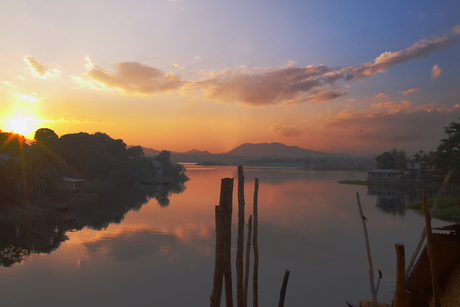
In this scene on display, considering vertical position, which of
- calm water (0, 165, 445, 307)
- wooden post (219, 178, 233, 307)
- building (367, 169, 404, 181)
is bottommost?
calm water (0, 165, 445, 307)

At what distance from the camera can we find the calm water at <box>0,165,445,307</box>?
11.8 metres

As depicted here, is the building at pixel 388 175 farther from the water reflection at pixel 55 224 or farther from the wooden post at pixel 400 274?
the wooden post at pixel 400 274

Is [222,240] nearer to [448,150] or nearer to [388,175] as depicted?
[448,150]

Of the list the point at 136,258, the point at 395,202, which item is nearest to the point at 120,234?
the point at 136,258

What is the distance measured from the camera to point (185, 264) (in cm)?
1538

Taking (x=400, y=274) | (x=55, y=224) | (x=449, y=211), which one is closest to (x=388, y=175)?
(x=449, y=211)

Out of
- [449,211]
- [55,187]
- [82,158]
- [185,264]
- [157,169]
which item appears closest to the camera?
[185,264]

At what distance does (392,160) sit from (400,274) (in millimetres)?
78424

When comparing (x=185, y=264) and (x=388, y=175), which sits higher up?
(x=388, y=175)

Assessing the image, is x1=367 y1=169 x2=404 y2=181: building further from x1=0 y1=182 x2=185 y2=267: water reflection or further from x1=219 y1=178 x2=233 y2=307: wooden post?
x1=219 y1=178 x2=233 y2=307: wooden post

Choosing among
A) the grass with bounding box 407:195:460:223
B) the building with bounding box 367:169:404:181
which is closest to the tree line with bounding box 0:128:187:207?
the grass with bounding box 407:195:460:223

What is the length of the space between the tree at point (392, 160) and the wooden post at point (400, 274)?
7631cm

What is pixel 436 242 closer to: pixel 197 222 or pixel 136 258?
pixel 136 258

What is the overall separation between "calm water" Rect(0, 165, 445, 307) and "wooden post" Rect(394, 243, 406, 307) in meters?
7.07
